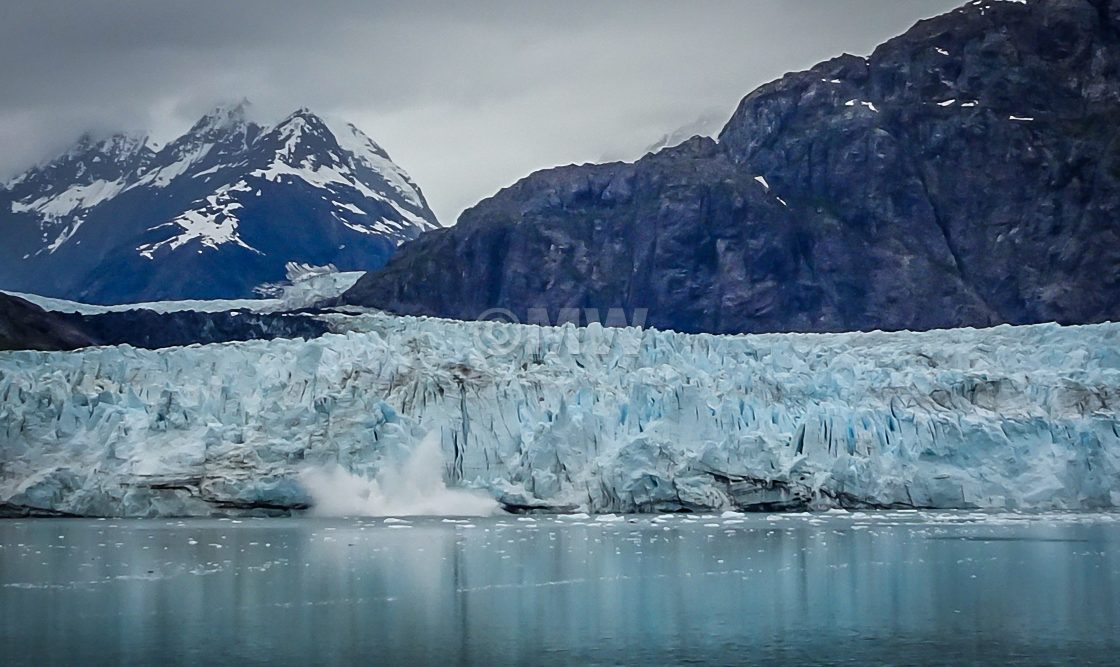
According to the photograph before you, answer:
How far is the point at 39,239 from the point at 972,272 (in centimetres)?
3959

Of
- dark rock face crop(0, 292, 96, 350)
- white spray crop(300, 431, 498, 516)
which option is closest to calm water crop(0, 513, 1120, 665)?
white spray crop(300, 431, 498, 516)

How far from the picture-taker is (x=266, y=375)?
2145cm

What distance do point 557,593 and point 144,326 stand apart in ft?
69.3

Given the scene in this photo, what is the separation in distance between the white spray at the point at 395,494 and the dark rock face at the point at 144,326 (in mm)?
8989

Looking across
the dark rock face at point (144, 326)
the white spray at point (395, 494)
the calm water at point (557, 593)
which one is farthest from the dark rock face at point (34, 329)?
the white spray at point (395, 494)

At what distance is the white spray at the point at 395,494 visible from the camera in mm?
20219

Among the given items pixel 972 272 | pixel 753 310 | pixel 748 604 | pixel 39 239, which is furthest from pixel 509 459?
pixel 39 239

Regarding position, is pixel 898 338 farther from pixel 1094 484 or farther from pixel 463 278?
pixel 463 278

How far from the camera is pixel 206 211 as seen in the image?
5550cm

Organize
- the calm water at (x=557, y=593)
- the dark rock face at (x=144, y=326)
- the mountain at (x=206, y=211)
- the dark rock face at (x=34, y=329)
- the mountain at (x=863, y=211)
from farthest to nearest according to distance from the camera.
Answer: the mountain at (x=206, y=211), the mountain at (x=863, y=211), the dark rock face at (x=144, y=326), the dark rock face at (x=34, y=329), the calm water at (x=557, y=593)

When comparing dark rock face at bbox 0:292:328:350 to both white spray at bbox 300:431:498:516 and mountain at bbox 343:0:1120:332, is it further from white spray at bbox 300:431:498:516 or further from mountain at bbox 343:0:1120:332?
mountain at bbox 343:0:1120:332

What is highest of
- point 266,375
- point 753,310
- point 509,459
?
point 753,310

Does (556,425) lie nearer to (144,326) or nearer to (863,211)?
(144,326)

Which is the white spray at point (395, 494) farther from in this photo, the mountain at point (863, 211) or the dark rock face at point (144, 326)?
the mountain at point (863, 211)
